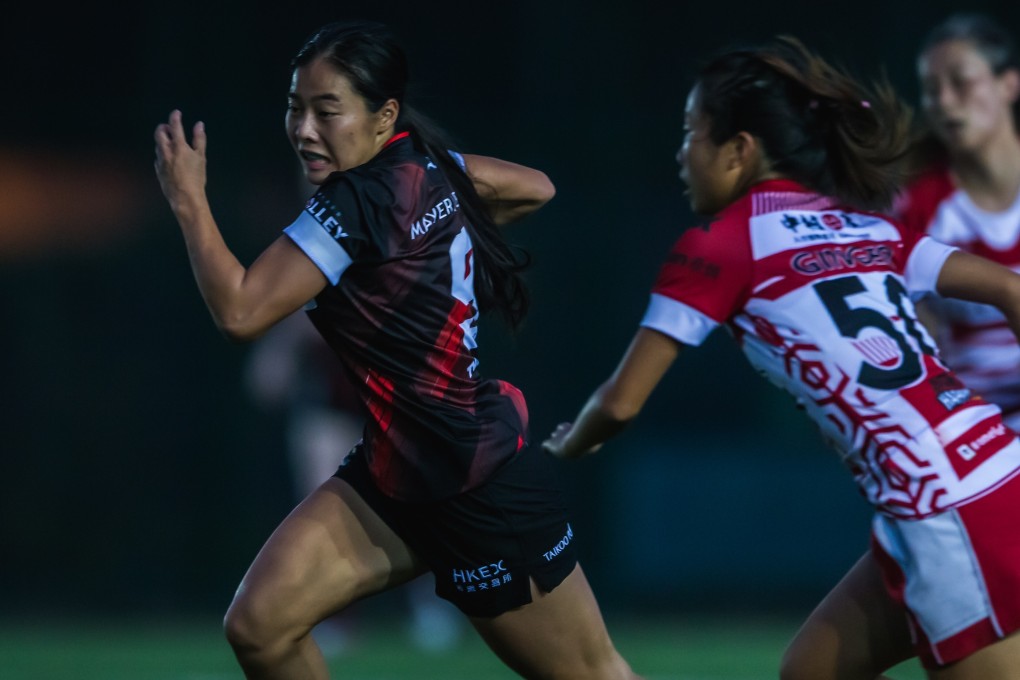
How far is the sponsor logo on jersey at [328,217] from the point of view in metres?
3.31

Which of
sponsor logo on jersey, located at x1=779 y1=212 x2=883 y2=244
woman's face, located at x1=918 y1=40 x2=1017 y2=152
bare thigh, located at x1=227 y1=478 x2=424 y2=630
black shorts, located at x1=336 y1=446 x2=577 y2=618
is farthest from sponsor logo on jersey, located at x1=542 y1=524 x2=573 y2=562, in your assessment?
woman's face, located at x1=918 y1=40 x2=1017 y2=152

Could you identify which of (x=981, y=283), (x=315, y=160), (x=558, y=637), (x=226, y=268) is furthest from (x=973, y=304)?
(x=226, y=268)

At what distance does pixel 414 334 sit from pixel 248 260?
5.28m

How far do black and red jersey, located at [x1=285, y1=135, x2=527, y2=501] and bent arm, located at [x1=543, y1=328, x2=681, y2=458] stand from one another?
0.27 m

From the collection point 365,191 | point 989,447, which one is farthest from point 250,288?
point 989,447

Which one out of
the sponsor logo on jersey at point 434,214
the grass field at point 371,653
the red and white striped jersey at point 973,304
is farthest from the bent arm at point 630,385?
the grass field at point 371,653

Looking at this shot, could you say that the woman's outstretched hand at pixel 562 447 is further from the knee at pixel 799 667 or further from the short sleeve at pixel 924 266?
the short sleeve at pixel 924 266

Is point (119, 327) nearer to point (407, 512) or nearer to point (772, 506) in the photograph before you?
point (772, 506)

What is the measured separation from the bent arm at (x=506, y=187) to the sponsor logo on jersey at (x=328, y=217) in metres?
0.71

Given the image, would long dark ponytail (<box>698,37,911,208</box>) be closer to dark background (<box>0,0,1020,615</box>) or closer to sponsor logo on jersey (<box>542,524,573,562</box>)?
sponsor logo on jersey (<box>542,524,573,562</box>)

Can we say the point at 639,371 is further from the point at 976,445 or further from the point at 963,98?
the point at 963,98

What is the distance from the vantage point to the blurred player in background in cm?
309

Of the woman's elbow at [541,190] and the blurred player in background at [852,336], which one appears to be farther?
the woman's elbow at [541,190]

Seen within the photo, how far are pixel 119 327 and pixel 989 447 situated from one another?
257 inches
